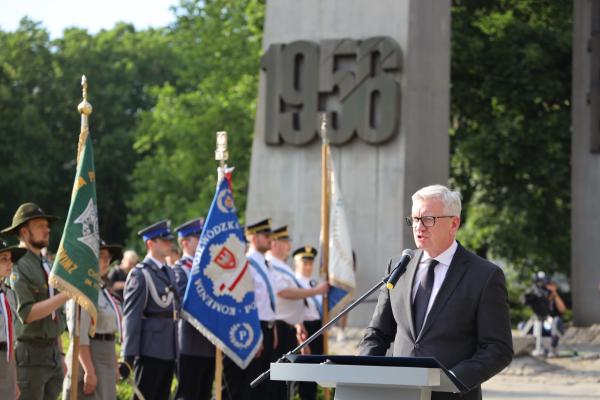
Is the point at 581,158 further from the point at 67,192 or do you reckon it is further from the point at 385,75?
the point at 67,192

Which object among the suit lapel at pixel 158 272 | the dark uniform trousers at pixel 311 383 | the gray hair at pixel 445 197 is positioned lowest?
the dark uniform trousers at pixel 311 383

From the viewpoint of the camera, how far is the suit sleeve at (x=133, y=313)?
396 inches

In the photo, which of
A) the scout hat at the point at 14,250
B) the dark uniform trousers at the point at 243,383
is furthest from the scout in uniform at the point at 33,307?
the dark uniform trousers at the point at 243,383

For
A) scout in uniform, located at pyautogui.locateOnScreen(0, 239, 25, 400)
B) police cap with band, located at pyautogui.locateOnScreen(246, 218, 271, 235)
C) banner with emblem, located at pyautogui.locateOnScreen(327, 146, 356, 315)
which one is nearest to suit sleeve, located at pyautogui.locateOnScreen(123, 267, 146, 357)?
scout in uniform, located at pyautogui.locateOnScreen(0, 239, 25, 400)

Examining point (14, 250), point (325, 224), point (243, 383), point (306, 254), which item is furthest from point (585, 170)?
point (14, 250)

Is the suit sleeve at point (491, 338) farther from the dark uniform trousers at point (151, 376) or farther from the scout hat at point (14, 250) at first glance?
the dark uniform trousers at point (151, 376)

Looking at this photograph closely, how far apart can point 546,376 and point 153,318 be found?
919 cm

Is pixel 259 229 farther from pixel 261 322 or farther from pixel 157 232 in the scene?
pixel 157 232

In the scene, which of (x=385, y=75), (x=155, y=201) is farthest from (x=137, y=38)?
(x=385, y=75)

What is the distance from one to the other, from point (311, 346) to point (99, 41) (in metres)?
36.7

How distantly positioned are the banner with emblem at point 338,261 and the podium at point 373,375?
802cm

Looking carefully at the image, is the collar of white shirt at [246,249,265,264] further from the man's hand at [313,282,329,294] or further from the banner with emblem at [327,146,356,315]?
the banner with emblem at [327,146,356,315]

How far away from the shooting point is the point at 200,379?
35.8 ft

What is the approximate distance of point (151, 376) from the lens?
10297 mm
